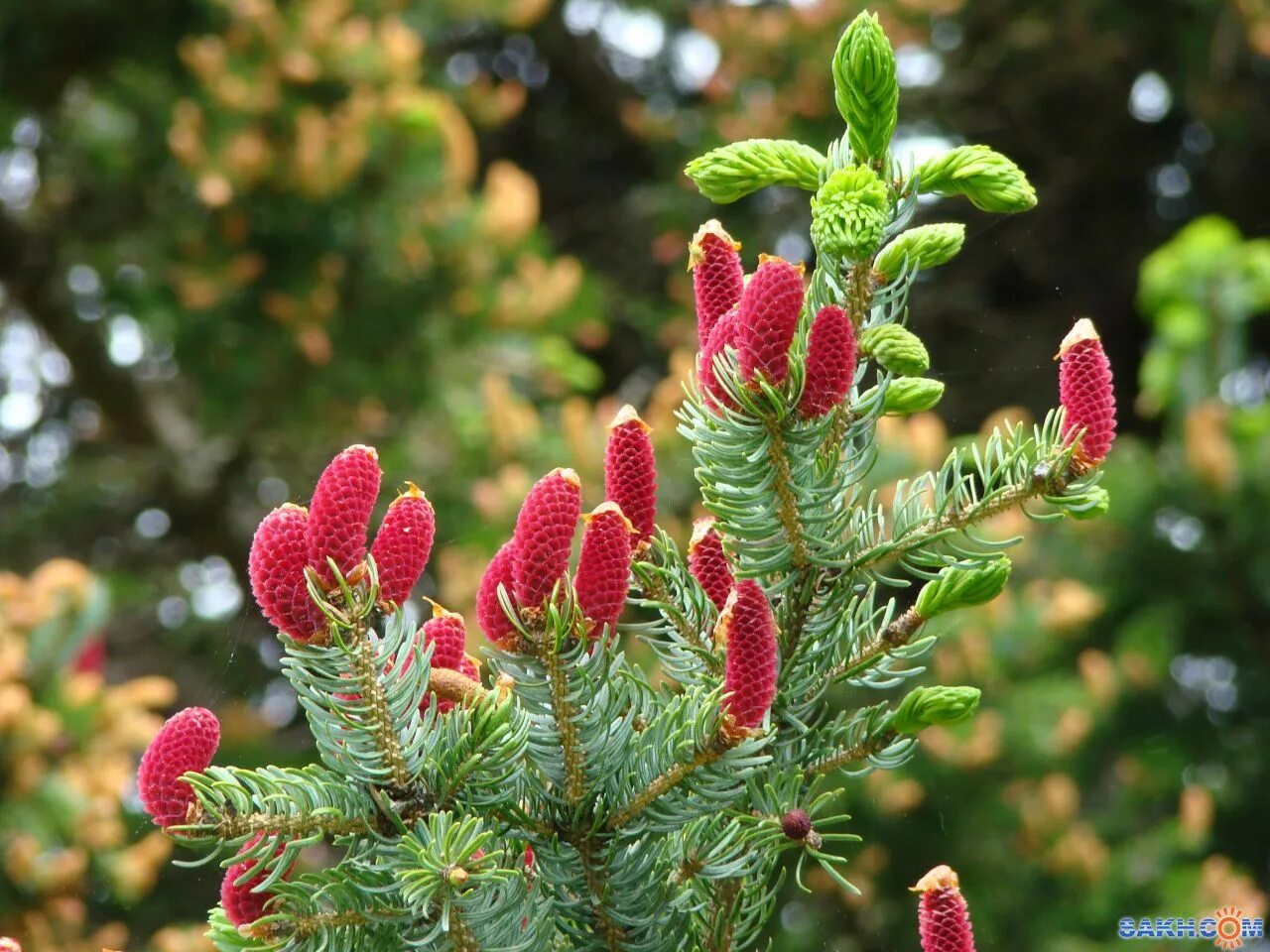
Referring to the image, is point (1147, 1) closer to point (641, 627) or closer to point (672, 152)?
point (672, 152)

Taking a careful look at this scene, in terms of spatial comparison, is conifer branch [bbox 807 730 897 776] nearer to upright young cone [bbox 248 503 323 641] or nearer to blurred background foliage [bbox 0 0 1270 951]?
upright young cone [bbox 248 503 323 641]

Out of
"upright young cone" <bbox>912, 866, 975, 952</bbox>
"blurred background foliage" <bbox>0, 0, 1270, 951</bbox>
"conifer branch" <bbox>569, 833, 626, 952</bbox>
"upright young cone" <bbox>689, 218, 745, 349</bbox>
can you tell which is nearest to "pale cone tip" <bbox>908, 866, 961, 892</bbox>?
"upright young cone" <bbox>912, 866, 975, 952</bbox>

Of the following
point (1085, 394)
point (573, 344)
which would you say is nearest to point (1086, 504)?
point (1085, 394)

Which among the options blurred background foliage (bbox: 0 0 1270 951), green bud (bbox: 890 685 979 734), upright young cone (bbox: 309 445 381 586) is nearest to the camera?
upright young cone (bbox: 309 445 381 586)

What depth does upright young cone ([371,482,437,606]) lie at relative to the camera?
1.53 ft

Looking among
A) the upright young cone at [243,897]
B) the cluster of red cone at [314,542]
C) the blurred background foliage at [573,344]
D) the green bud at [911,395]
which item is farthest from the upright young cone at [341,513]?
the blurred background foliage at [573,344]

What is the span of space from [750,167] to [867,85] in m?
0.06

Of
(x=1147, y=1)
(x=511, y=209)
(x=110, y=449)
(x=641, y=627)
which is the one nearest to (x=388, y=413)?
(x=511, y=209)

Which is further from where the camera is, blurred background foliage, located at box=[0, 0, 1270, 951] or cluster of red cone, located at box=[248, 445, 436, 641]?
blurred background foliage, located at box=[0, 0, 1270, 951]

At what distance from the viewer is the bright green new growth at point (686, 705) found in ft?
1.47

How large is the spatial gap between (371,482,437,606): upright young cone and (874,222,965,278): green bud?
0.20 meters

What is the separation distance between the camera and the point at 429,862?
1.37 ft

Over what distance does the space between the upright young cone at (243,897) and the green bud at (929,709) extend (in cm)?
23

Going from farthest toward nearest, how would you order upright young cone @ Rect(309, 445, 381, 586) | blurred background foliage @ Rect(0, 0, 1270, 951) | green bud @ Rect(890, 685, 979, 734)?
blurred background foliage @ Rect(0, 0, 1270, 951) < green bud @ Rect(890, 685, 979, 734) < upright young cone @ Rect(309, 445, 381, 586)
